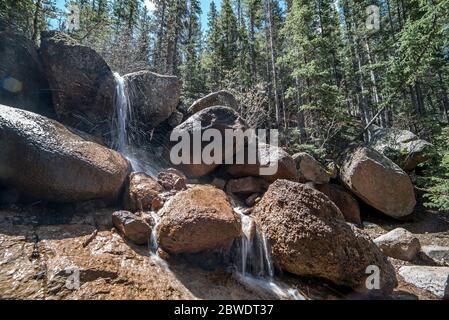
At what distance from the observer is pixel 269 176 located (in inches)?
303

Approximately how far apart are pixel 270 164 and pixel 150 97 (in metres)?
4.60

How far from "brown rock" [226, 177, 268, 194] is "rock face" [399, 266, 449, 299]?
3.86m

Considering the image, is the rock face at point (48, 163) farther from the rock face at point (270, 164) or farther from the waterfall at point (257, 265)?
the rock face at point (270, 164)

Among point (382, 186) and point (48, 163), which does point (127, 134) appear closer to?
point (48, 163)

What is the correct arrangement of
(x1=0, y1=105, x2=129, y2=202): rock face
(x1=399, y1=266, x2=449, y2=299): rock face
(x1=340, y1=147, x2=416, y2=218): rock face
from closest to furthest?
(x1=0, y1=105, x2=129, y2=202): rock face → (x1=399, y1=266, x2=449, y2=299): rock face → (x1=340, y1=147, x2=416, y2=218): rock face

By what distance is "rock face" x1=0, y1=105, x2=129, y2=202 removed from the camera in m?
5.07

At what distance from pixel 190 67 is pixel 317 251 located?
52.5 ft

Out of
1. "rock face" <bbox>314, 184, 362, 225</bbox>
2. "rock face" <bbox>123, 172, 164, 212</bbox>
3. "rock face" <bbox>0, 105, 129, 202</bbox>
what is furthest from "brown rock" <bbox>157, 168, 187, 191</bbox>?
"rock face" <bbox>314, 184, 362, 225</bbox>

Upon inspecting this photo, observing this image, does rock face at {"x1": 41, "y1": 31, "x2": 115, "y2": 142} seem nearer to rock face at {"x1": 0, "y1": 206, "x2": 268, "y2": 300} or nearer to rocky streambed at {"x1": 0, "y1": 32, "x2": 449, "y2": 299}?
rocky streambed at {"x1": 0, "y1": 32, "x2": 449, "y2": 299}

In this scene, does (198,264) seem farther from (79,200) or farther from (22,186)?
(22,186)

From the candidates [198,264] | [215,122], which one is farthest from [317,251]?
[215,122]

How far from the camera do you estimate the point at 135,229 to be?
4895mm

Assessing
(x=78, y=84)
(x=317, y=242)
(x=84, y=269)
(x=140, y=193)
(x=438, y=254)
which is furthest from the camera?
(x=78, y=84)
